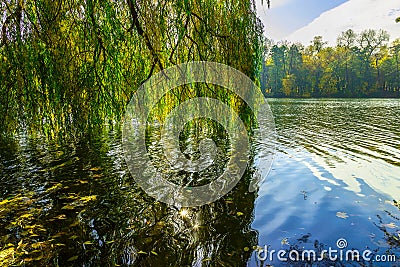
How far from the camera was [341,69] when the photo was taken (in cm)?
6334

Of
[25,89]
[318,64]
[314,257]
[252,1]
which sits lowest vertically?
[314,257]

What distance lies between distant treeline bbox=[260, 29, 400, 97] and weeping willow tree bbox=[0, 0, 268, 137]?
6013 cm

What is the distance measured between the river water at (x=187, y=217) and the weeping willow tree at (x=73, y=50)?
0.42 metres

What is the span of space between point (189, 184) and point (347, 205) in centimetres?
332

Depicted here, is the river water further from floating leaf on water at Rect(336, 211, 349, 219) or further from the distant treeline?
the distant treeline

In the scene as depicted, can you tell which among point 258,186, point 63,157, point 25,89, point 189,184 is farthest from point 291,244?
point 63,157

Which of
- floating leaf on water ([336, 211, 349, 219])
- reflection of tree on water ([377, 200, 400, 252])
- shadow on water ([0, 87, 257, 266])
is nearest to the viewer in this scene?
shadow on water ([0, 87, 257, 266])

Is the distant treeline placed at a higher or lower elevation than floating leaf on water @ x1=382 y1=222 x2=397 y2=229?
higher

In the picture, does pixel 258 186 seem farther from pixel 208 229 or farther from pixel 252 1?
pixel 252 1

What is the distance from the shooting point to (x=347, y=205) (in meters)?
5.59

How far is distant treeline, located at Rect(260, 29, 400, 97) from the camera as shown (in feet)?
198

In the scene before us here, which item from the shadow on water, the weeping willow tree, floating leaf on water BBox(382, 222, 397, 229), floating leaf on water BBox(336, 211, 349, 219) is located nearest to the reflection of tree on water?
floating leaf on water BBox(382, 222, 397, 229)

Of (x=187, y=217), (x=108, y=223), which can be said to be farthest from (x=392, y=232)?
(x=108, y=223)

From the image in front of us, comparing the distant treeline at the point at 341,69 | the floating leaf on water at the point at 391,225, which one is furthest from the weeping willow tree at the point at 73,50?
the distant treeline at the point at 341,69
